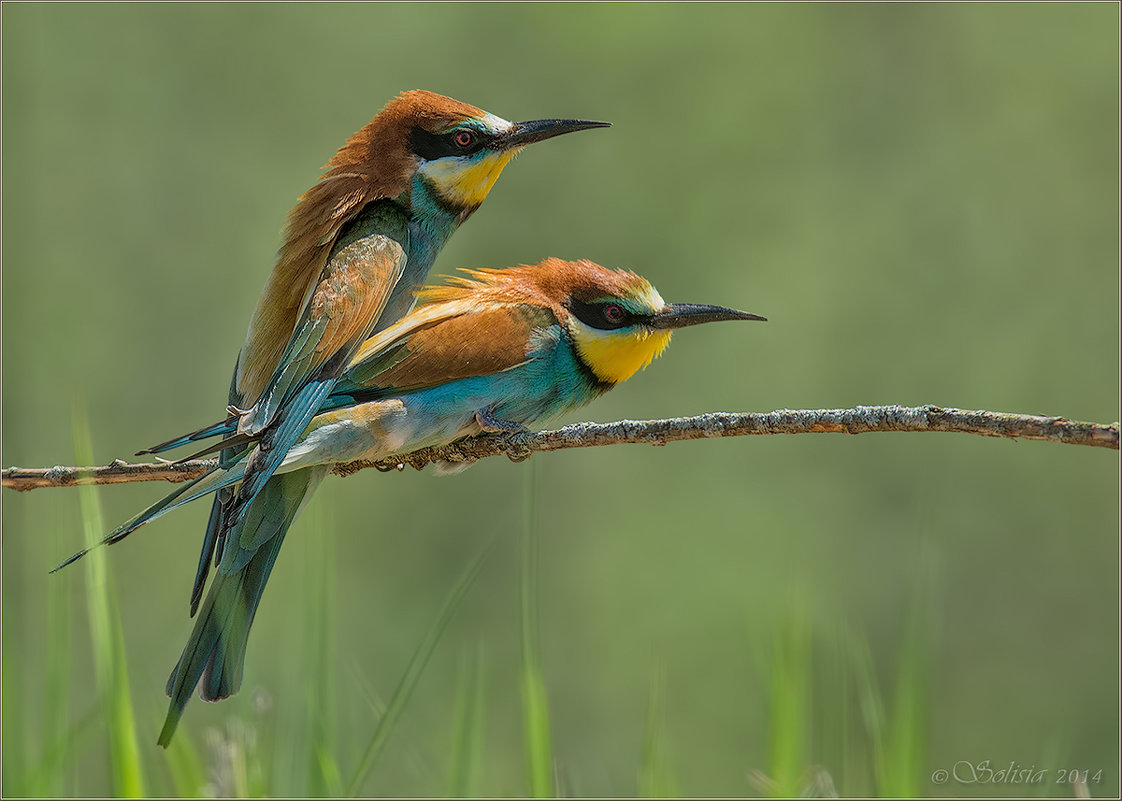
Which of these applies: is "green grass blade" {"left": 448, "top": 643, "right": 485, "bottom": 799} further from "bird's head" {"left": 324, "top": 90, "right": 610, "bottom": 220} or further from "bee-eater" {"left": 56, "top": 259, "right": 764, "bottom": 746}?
"bird's head" {"left": 324, "top": 90, "right": 610, "bottom": 220}

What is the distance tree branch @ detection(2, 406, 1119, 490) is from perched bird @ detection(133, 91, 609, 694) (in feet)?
0.38

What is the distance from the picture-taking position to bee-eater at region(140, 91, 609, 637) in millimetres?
1270

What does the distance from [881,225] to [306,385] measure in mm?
5766

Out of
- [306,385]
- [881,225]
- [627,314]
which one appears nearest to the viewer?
[306,385]

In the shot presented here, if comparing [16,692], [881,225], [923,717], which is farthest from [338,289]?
[881,225]

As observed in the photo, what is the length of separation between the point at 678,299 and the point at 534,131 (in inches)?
153

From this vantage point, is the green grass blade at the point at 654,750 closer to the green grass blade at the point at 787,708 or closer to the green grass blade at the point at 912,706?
the green grass blade at the point at 787,708

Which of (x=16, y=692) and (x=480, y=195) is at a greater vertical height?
(x=480, y=195)

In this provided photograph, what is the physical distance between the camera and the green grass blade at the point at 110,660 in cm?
136

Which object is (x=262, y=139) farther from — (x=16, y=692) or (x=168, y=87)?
(x=16, y=692)

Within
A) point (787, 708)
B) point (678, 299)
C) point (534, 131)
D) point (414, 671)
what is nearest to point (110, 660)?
point (414, 671)

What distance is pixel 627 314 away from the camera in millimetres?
1709

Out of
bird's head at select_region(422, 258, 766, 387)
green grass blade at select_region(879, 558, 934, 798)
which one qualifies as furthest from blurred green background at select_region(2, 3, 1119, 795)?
green grass blade at select_region(879, 558, 934, 798)

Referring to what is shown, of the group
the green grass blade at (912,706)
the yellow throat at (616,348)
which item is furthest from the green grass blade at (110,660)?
the green grass blade at (912,706)
